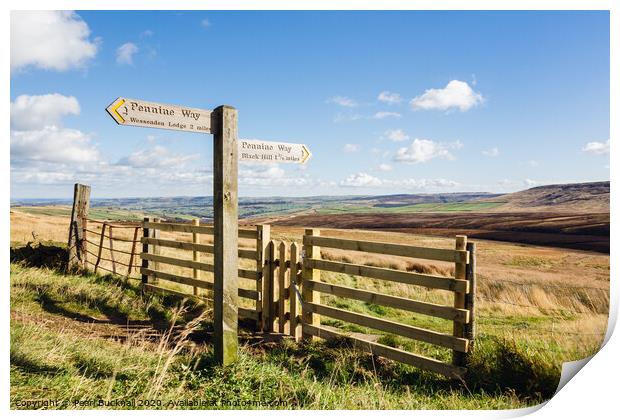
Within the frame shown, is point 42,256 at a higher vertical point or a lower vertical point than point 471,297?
lower

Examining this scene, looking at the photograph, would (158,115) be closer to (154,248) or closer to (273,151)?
(273,151)

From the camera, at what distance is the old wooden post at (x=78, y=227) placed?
40.9 ft

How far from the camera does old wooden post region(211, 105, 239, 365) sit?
5344 millimetres

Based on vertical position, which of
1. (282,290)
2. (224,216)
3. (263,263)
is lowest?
(282,290)

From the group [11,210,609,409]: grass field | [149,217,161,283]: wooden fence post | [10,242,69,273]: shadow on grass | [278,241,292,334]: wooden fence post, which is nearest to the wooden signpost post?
[11,210,609,409]: grass field

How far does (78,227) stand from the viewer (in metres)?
12.6

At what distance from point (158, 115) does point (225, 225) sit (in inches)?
58.1

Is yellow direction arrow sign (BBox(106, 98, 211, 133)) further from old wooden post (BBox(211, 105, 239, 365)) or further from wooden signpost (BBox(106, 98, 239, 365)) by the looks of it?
Answer: old wooden post (BBox(211, 105, 239, 365))

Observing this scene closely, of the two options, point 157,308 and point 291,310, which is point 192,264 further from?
point 291,310

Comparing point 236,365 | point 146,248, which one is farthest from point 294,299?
point 146,248

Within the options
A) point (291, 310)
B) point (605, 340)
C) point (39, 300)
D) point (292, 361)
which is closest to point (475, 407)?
point (292, 361)

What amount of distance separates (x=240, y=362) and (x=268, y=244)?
104 inches

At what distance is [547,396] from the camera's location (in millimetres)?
4988

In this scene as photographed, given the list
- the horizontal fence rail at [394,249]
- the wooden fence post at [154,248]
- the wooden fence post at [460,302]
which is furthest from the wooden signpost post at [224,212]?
the wooden fence post at [154,248]
